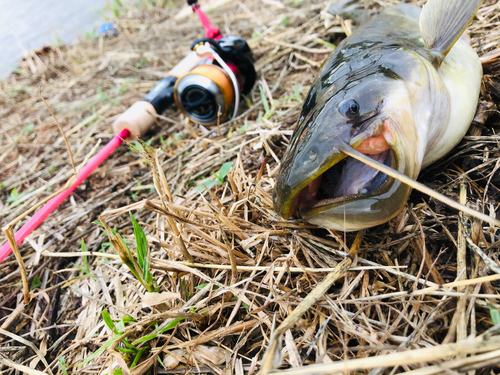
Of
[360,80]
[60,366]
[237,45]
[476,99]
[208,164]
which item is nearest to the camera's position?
[360,80]

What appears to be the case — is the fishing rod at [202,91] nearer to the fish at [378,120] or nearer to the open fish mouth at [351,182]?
the fish at [378,120]

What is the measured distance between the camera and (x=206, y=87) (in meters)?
2.28

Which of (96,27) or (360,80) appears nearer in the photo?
(360,80)

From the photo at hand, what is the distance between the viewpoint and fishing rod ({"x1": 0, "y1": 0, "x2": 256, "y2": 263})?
2.30 m

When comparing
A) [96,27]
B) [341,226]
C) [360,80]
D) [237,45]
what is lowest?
Answer: [341,226]

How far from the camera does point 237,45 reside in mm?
2510

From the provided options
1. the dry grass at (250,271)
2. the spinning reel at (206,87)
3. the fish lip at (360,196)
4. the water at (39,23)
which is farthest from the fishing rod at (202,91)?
the water at (39,23)

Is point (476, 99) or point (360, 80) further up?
point (360, 80)

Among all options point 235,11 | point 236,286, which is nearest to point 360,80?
point 236,286

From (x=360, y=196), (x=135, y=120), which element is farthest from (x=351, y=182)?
(x=135, y=120)

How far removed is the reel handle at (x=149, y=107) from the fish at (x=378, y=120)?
1475 mm

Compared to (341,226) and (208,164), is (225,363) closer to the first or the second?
(341,226)

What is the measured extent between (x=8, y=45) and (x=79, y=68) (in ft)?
6.89

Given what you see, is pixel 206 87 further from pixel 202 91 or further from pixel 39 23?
pixel 39 23
